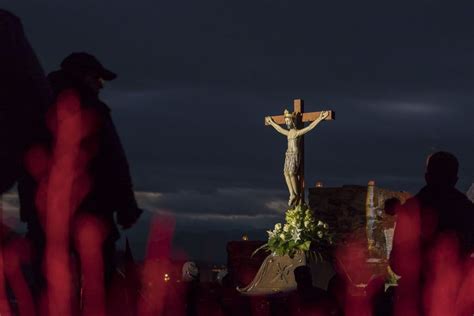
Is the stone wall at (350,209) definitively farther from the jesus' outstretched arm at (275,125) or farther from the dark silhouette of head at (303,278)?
the dark silhouette of head at (303,278)

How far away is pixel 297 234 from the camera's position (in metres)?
16.6

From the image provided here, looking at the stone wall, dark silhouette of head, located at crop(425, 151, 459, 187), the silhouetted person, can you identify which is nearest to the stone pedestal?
the stone wall

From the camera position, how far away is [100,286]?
4938mm

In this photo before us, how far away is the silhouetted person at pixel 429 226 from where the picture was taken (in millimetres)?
6863

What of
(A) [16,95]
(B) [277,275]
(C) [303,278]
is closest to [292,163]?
(B) [277,275]

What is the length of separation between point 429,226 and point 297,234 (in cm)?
966

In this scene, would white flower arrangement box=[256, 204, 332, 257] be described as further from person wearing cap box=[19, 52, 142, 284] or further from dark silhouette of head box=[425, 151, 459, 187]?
person wearing cap box=[19, 52, 142, 284]

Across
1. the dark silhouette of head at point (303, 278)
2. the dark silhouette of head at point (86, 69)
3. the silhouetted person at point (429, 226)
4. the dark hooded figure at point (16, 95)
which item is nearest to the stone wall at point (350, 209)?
the dark silhouette of head at point (303, 278)

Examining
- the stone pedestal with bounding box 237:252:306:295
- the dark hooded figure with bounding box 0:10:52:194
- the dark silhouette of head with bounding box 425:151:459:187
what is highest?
the dark hooded figure with bounding box 0:10:52:194

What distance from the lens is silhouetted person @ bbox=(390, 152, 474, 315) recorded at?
686 cm

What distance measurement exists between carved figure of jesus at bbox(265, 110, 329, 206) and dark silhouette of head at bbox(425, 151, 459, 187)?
12133mm

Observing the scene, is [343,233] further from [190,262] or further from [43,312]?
[43,312]

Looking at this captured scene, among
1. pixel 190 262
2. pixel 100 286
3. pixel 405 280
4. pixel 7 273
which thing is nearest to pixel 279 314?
pixel 190 262

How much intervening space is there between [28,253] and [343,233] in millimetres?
17824
